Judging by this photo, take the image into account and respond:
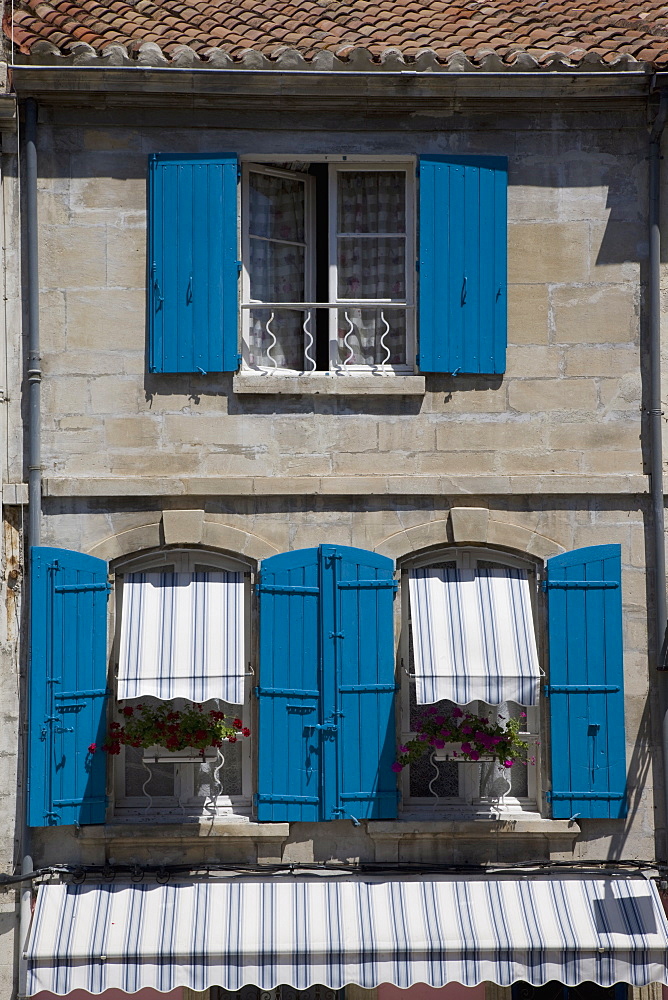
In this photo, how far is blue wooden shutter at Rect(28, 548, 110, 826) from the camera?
7.20 m

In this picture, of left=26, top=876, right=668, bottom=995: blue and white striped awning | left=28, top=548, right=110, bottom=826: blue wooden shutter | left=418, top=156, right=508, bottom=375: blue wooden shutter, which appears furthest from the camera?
left=418, top=156, right=508, bottom=375: blue wooden shutter

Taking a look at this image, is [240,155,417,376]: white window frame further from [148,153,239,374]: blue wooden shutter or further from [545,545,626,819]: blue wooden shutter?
[545,545,626,819]: blue wooden shutter

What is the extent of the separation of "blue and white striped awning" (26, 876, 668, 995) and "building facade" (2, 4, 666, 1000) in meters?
0.11

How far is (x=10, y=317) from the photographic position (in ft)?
24.7

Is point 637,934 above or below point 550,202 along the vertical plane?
below

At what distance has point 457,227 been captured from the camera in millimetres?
7598

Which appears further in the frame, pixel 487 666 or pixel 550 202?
pixel 550 202

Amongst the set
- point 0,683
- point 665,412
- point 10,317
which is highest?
point 10,317

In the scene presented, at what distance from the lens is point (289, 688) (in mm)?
7359

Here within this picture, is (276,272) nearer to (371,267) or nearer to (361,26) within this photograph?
(371,267)

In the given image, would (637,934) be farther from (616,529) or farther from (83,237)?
(83,237)

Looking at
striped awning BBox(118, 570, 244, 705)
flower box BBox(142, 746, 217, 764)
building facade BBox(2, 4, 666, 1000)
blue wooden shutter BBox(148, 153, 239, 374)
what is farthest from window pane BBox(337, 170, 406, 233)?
flower box BBox(142, 746, 217, 764)

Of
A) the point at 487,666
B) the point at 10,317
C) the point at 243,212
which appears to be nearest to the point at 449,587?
the point at 487,666

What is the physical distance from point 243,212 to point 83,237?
3.66 ft
